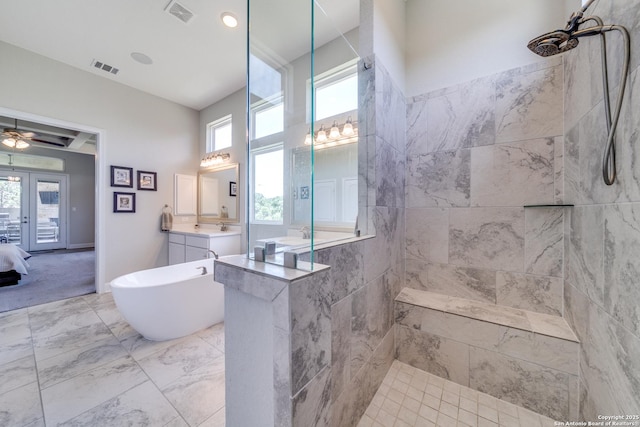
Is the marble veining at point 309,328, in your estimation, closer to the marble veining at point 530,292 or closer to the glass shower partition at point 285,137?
the glass shower partition at point 285,137

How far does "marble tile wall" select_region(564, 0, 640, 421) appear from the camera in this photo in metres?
0.88

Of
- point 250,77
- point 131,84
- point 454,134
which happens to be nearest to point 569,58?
point 454,134

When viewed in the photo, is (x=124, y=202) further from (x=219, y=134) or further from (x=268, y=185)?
(x=268, y=185)

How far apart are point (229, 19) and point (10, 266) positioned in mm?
4568

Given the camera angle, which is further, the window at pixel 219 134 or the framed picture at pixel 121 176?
the window at pixel 219 134

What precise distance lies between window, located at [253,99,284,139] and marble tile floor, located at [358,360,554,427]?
1.76 m

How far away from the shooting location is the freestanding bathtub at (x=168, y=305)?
6.28 feet

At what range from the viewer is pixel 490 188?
5.80ft

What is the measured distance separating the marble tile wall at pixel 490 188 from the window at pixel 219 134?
2936 mm

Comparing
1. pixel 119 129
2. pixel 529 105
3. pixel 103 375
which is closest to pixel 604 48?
pixel 529 105

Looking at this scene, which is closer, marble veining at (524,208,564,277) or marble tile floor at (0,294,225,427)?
marble tile floor at (0,294,225,427)

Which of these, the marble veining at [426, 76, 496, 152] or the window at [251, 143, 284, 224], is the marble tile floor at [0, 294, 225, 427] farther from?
the marble veining at [426, 76, 496, 152]

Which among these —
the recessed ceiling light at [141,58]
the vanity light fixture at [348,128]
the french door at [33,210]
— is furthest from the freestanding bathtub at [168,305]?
the french door at [33,210]

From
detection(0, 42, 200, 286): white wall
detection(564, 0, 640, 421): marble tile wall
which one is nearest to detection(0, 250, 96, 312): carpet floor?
detection(0, 42, 200, 286): white wall
